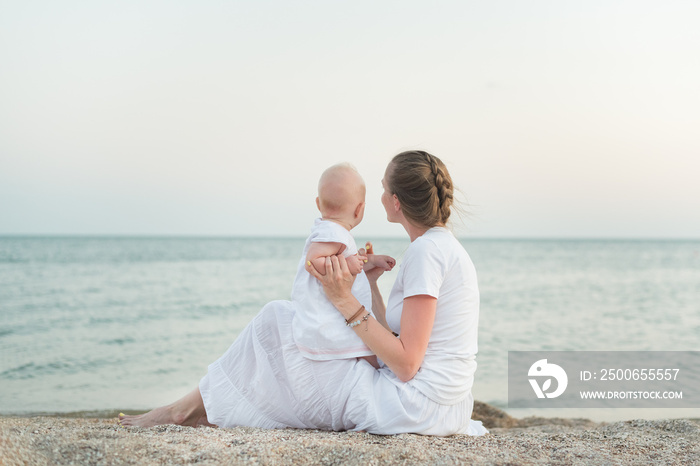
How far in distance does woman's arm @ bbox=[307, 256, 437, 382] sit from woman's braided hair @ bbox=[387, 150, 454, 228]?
19.1 inches

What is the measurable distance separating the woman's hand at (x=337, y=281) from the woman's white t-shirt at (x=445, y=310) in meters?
0.28

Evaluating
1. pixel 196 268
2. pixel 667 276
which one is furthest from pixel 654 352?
pixel 196 268

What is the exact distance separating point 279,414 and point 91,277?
21763 millimetres

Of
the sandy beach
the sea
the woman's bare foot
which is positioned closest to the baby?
the sandy beach

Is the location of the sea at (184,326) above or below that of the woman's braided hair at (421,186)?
below

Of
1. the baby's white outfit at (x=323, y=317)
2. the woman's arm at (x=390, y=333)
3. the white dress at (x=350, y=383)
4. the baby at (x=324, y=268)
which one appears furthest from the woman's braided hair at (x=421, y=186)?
the woman's arm at (x=390, y=333)

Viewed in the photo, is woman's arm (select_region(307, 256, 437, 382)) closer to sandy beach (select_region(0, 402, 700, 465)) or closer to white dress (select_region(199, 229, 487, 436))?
white dress (select_region(199, 229, 487, 436))

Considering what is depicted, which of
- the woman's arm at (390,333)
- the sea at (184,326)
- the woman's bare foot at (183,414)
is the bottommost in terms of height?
the sea at (184,326)

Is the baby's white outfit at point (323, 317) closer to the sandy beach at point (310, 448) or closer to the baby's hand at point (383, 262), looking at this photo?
the baby's hand at point (383, 262)

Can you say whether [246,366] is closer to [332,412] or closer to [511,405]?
[332,412]

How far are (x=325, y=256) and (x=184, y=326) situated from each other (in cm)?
1025

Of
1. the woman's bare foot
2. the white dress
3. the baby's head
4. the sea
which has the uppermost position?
the baby's head

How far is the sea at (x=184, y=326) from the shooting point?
7.71m

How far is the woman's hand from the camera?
2.88m
